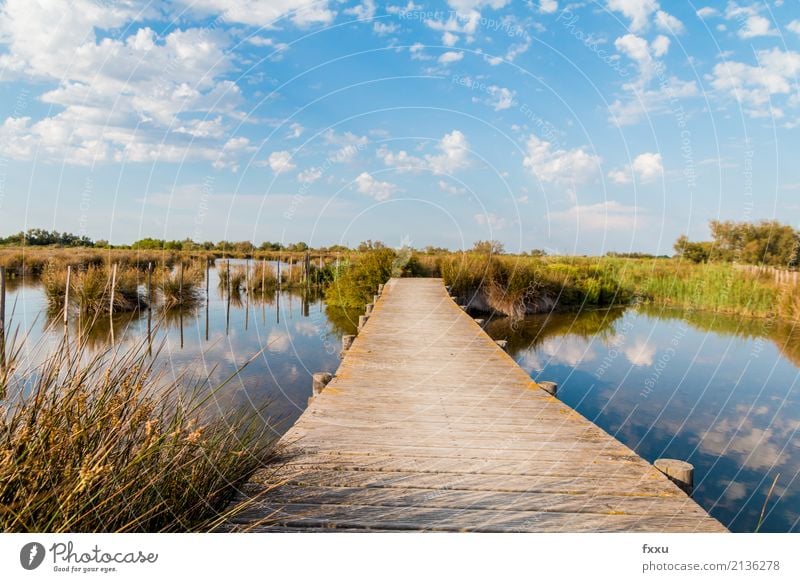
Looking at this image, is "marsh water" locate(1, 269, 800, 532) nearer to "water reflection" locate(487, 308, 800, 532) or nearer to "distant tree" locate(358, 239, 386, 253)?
"water reflection" locate(487, 308, 800, 532)

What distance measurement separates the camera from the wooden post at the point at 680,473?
2.74 metres

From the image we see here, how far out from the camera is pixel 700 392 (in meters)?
8.09

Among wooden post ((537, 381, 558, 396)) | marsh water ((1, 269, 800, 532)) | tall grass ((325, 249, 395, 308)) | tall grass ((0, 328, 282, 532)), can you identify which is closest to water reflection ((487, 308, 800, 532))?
marsh water ((1, 269, 800, 532))

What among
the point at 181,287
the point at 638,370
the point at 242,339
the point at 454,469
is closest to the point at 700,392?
the point at 638,370

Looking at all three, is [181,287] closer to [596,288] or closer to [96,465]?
[596,288]

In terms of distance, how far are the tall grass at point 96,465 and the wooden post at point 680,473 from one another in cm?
235

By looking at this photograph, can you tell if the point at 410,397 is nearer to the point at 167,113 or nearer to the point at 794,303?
the point at 167,113

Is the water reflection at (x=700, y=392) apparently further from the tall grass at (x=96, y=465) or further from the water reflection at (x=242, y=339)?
the tall grass at (x=96, y=465)

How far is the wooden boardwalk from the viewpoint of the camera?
229 cm

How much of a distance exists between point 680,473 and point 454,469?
4.04ft

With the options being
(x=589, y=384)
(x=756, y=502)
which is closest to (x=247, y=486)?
(x=756, y=502)

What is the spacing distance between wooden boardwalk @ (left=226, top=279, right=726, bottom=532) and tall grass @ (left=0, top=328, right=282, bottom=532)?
0.90 feet

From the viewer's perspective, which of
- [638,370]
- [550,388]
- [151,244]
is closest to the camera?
[550,388]

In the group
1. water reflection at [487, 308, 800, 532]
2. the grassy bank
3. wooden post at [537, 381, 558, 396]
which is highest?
the grassy bank
